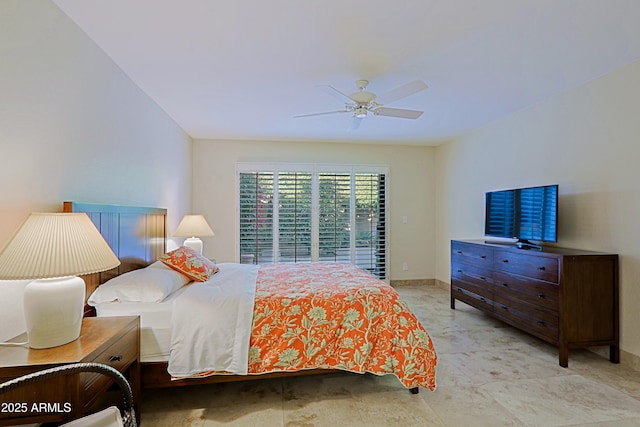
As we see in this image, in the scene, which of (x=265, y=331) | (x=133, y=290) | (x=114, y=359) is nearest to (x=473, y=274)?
(x=265, y=331)

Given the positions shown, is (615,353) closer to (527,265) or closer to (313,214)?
(527,265)

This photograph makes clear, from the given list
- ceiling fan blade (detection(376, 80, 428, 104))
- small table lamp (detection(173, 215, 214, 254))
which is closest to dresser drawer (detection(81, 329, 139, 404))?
small table lamp (detection(173, 215, 214, 254))

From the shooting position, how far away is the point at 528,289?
3.02 meters

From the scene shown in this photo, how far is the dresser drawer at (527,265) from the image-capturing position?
276 cm

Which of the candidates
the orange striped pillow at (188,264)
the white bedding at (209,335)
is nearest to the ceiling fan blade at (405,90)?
the white bedding at (209,335)

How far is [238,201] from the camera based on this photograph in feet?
16.9

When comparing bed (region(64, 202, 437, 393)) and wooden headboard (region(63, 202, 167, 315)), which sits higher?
wooden headboard (region(63, 202, 167, 315))

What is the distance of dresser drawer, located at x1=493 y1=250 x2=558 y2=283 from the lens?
9.06 feet

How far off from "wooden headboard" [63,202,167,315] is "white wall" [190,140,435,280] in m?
1.45

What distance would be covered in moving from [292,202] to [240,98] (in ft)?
7.07

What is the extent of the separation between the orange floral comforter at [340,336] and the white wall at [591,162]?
6.46ft

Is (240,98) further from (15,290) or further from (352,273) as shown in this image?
(15,290)

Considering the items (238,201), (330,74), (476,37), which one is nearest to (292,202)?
(238,201)

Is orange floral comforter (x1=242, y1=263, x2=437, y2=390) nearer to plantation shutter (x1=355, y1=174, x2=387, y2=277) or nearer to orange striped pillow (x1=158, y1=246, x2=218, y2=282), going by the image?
orange striped pillow (x1=158, y1=246, x2=218, y2=282)
